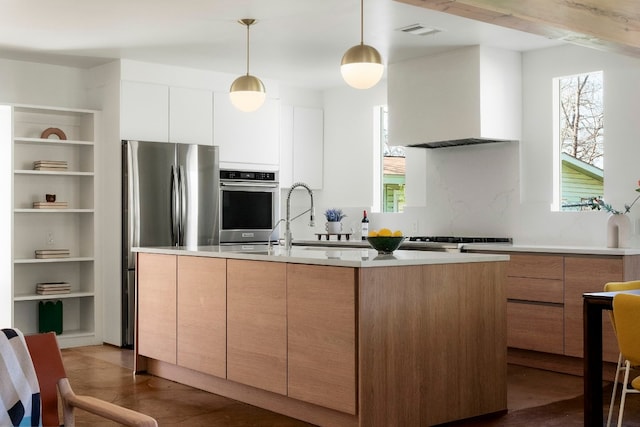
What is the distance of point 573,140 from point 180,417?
3768 mm

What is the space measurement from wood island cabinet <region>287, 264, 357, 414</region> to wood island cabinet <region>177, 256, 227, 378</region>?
2.34 feet

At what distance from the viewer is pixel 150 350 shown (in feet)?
17.8

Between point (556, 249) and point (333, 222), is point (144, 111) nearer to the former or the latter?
point (333, 222)

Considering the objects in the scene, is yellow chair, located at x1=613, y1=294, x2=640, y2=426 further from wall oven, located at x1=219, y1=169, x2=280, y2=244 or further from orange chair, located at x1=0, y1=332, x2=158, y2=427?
wall oven, located at x1=219, y1=169, x2=280, y2=244

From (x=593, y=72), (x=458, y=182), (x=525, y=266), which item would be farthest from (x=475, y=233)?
(x=593, y=72)

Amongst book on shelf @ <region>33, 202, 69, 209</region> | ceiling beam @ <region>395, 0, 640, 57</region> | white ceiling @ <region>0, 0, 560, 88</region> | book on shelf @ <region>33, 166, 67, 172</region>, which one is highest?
white ceiling @ <region>0, 0, 560, 88</region>

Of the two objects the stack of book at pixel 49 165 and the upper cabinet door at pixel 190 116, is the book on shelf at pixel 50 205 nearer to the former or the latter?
the stack of book at pixel 49 165

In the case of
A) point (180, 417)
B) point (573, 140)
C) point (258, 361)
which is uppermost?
point (573, 140)

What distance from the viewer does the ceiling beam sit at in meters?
3.97

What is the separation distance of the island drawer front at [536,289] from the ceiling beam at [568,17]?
5.36 ft

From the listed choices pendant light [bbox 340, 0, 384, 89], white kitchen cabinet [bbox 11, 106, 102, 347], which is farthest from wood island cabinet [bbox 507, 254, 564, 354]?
white kitchen cabinet [bbox 11, 106, 102, 347]

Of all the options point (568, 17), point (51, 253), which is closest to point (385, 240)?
point (568, 17)

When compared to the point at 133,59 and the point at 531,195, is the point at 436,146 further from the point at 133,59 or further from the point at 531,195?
the point at 133,59

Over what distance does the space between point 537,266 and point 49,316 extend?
4.09 metres
